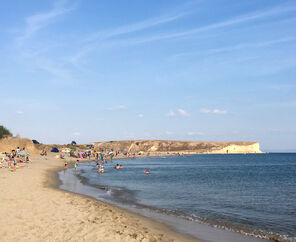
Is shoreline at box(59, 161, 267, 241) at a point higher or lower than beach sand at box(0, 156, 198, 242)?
lower

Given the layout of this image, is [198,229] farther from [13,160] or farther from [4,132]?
[4,132]

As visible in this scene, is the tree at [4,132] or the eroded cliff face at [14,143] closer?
the eroded cliff face at [14,143]

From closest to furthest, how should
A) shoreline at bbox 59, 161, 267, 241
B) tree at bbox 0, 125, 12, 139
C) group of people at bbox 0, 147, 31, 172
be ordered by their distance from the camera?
shoreline at bbox 59, 161, 267, 241 → group of people at bbox 0, 147, 31, 172 → tree at bbox 0, 125, 12, 139

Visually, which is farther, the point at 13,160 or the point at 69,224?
the point at 13,160

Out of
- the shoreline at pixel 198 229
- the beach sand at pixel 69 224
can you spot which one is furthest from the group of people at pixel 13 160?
the shoreline at pixel 198 229

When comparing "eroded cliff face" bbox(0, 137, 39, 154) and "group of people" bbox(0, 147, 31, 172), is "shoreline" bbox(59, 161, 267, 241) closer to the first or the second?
"group of people" bbox(0, 147, 31, 172)

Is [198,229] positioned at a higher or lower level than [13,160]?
lower

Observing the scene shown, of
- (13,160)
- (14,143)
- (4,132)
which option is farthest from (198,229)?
(4,132)

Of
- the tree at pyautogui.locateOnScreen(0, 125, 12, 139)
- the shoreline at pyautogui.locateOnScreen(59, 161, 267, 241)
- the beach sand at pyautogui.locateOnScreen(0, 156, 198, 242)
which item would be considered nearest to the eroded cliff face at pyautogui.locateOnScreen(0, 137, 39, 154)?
the tree at pyautogui.locateOnScreen(0, 125, 12, 139)

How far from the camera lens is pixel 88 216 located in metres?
14.6

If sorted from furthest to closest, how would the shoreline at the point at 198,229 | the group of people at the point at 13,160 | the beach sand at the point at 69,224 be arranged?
the group of people at the point at 13,160 → the shoreline at the point at 198,229 → the beach sand at the point at 69,224

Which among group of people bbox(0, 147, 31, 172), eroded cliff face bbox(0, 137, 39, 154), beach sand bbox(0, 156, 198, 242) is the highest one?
eroded cliff face bbox(0, 137, 39, 154)

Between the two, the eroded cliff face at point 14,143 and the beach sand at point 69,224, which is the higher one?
the eroded cliff face at point 14,143

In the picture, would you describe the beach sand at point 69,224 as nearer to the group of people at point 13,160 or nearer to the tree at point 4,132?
the group of people at point 13,160
